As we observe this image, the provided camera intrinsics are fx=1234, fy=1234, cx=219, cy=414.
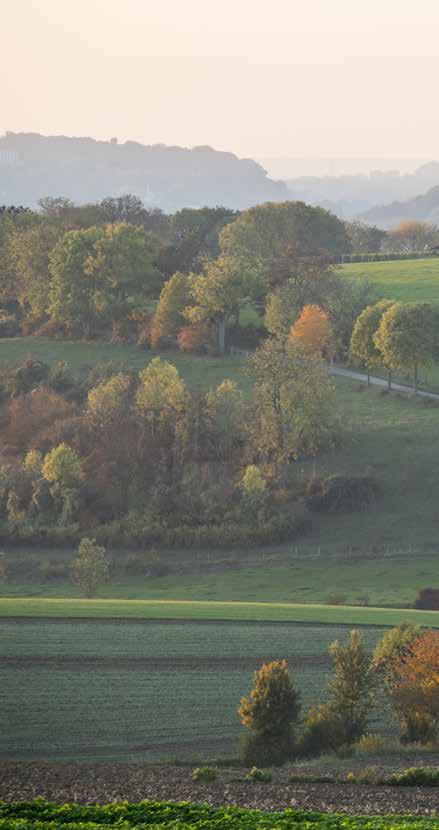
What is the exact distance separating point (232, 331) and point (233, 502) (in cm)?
3008

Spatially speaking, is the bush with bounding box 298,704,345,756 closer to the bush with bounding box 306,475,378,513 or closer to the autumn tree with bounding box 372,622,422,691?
the autumn tree with bounding box 372,622,422,691

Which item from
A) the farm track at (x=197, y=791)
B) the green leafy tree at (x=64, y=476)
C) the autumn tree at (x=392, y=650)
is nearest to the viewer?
the farm track at (x=197, y=791)

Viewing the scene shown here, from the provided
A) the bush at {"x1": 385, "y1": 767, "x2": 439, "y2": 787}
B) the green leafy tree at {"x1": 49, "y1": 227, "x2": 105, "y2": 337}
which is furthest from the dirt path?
the bush at {"x1": 385, "y1": 767, "x2": 439, "y2": 787}

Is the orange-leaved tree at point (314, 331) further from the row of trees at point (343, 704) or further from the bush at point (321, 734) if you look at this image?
the bush at point (321, 734)

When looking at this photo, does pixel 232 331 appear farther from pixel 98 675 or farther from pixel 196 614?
pixel 98 675

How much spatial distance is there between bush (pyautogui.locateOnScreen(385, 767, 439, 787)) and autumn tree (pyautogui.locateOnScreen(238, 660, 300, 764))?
4.22 meters

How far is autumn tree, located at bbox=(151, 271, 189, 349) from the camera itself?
313 ft

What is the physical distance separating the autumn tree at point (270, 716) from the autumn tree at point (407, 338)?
50787mm

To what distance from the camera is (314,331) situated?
8819 centimetres

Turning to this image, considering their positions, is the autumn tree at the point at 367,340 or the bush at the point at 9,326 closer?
the autumn tree at the point at 367,340

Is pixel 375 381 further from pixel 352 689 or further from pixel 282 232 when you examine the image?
pixel 352 689

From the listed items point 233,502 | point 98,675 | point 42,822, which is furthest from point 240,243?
point 42,822

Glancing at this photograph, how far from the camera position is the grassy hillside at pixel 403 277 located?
10521 centimetres

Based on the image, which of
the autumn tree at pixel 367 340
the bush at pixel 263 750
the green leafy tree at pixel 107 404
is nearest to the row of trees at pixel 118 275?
the autumn tree at pixel 367 340
